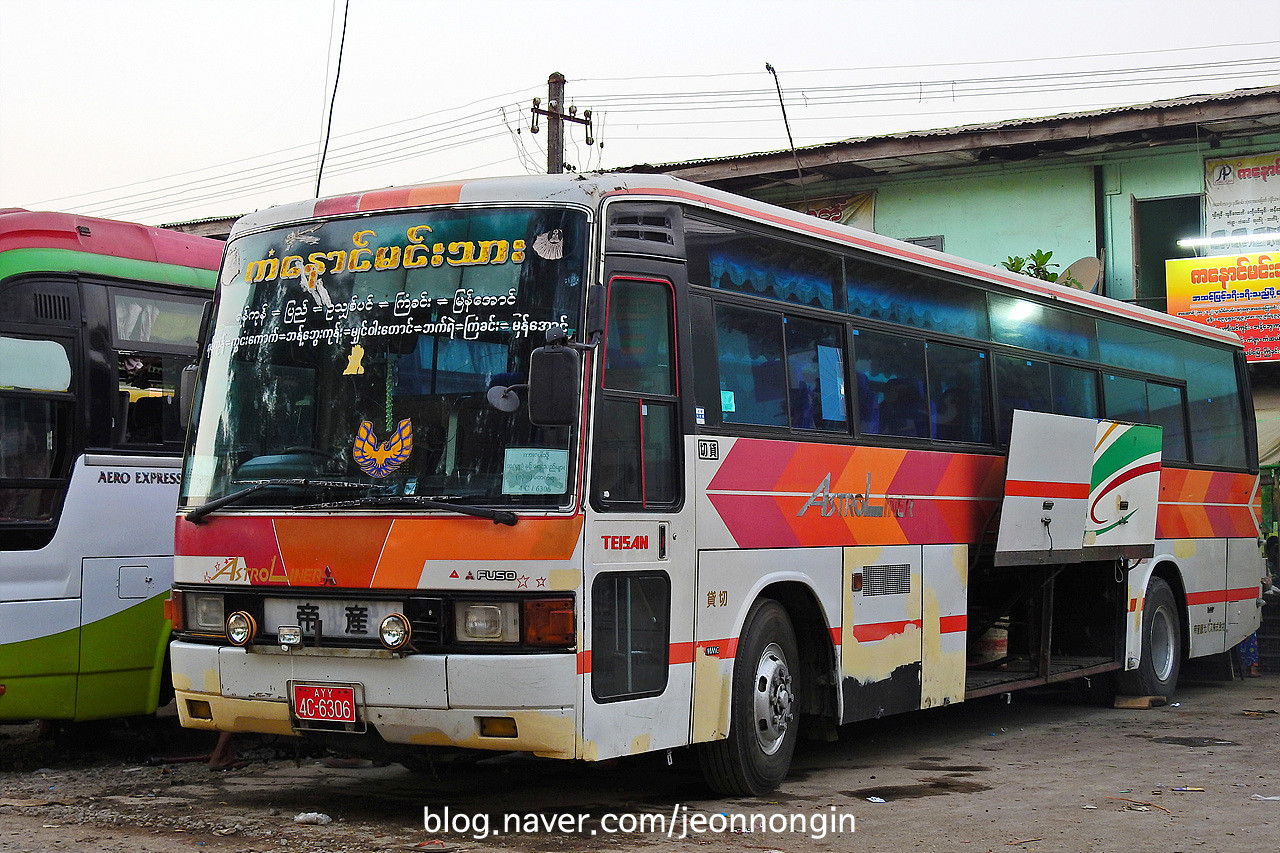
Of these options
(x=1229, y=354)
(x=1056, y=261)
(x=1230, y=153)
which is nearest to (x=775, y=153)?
(x=1056, y=261)

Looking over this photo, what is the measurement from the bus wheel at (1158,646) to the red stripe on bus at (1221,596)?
32 centimetres

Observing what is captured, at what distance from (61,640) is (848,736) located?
556 cm

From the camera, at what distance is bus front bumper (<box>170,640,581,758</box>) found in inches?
250

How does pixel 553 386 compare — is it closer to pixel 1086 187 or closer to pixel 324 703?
pixel 324 703

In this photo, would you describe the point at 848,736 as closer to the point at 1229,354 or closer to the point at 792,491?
the point at 792,491

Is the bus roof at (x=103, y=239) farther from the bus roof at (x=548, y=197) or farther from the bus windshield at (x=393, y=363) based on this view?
the bus windshield at (x=393, y=363)

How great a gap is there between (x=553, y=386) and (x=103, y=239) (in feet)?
14.5

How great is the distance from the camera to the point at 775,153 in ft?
72.8

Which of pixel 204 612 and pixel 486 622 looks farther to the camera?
pixel 204 612

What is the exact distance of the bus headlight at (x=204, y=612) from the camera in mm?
7086

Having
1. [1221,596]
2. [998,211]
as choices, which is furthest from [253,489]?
[998,211]

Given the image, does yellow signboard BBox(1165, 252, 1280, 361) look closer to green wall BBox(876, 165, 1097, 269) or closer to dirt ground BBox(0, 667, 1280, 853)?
green wall BBox(876, 165, 1097, 269)

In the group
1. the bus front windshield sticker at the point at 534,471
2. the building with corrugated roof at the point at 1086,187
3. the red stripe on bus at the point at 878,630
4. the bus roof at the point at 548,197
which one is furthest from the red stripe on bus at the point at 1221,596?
the bus front windshield sticker at the point at 534,471

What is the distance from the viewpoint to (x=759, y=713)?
7.82 m
